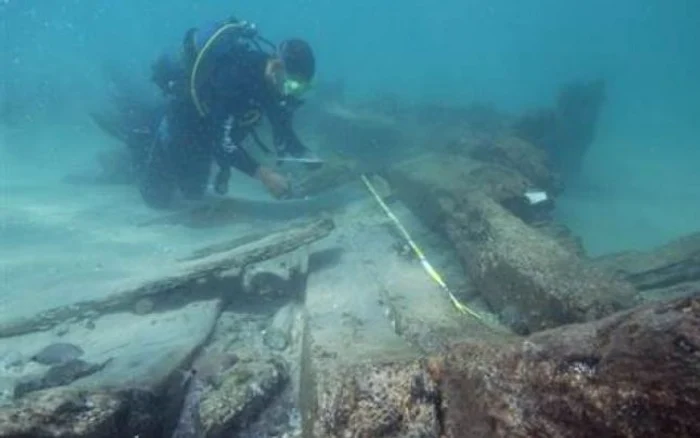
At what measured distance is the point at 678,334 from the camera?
6.54ft

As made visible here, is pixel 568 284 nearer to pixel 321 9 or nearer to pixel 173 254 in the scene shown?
pixel 173 254

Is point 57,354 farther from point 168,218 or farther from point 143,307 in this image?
point 168,218

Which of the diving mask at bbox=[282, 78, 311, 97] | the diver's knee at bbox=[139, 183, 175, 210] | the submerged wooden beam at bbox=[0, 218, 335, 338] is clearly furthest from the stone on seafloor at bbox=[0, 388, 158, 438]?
the diver's knee at bbox=[139, 183, 175, 210]

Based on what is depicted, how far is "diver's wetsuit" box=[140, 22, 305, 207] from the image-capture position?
304 inches

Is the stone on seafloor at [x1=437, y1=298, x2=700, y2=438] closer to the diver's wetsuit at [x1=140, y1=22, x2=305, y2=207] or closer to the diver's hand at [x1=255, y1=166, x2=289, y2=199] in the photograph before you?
the diver's hand at [x1=255, y1=166, x2=289, y2=199]

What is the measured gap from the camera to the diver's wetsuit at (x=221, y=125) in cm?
773

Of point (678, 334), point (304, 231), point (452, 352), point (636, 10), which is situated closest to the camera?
point (678, 334)

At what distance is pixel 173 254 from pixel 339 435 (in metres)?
5.31

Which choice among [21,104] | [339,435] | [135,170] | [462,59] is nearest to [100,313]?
A: [339,435]

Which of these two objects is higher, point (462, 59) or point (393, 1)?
point (393, 1)

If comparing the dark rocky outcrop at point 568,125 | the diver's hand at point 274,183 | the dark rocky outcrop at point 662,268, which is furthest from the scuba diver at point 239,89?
the dark rocky outcrop at point 568,125

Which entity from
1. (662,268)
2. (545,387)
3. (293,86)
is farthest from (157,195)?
(545,387)

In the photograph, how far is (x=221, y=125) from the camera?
7.98 meters

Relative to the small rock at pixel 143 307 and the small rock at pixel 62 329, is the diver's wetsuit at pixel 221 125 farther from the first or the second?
the small rock at pixel 62 329
